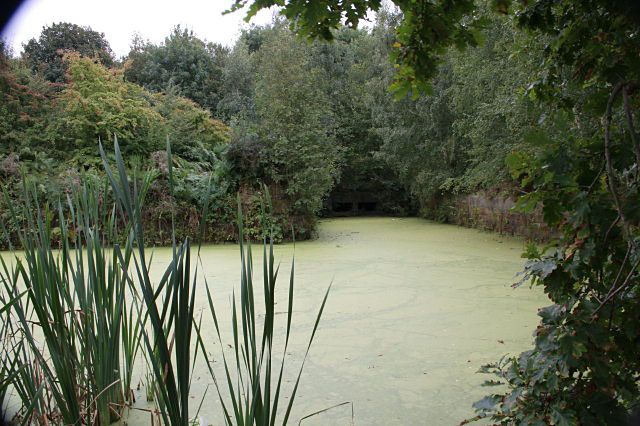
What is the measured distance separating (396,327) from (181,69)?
11.7 meters

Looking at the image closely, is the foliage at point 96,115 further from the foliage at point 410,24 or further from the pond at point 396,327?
the foliage at point 410,24

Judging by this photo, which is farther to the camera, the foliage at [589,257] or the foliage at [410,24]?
the foliage at [410,24]

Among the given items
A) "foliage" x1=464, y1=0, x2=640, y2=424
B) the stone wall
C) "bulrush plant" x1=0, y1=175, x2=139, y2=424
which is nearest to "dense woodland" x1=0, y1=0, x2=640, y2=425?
"foliage" x1=464, y1=0, x2=640, y2=424

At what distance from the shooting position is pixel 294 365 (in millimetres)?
2367

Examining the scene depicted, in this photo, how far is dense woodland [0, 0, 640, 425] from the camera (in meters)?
1.04

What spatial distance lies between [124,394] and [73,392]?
50 centimetres

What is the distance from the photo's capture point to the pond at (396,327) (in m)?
1.96

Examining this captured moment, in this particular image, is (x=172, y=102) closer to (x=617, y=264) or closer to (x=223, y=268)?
(x=223, y=268)

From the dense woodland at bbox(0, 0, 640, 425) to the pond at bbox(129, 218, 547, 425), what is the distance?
1.04ft

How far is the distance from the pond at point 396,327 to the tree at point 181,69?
8167mm

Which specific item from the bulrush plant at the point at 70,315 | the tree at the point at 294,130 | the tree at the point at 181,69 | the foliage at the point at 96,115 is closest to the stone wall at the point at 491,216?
the tree at the point at 294,130

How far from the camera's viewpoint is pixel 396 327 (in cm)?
294

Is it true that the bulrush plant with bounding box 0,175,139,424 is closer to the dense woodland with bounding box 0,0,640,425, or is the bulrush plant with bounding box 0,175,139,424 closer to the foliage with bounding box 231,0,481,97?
the dense woodland with bounding box 0,0,640,425

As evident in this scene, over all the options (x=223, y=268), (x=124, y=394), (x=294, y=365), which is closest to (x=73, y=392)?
(x=124, y=394)
